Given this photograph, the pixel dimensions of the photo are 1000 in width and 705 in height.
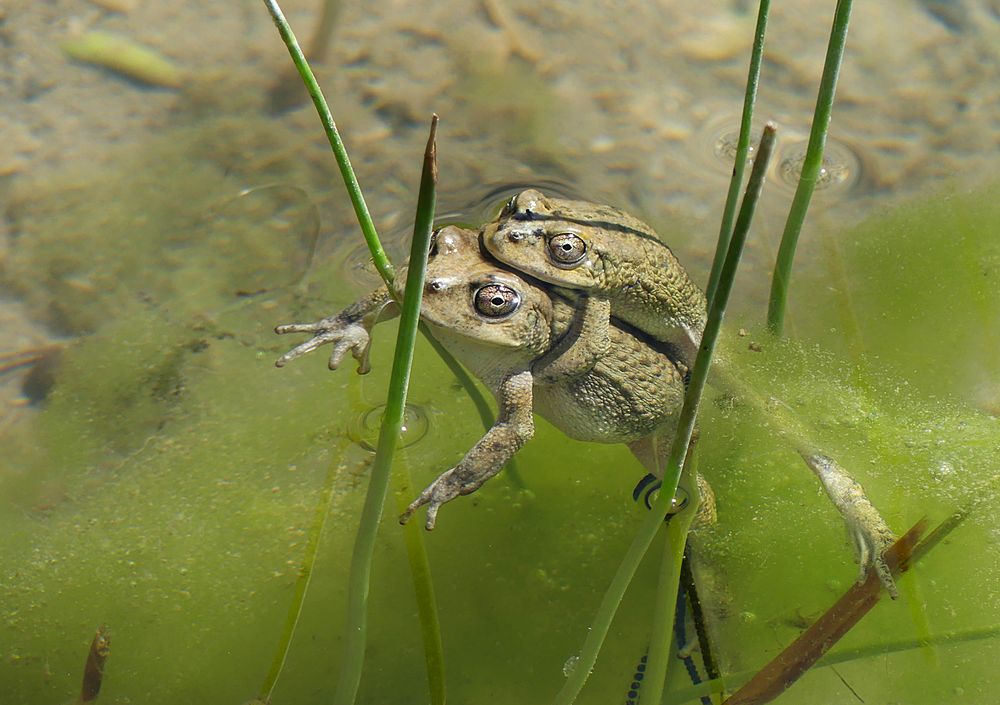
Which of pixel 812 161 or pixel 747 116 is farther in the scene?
pixel 812 161

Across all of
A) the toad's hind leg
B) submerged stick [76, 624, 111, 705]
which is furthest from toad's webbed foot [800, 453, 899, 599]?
submerged stick [76, 624, 111, 705]

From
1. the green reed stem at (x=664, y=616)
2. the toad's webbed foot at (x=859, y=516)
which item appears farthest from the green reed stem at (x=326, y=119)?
the toad's webbed foot at (x=859, y=516)

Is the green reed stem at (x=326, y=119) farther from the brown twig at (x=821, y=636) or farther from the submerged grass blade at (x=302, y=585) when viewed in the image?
the brown twig at (x=821, y=636)

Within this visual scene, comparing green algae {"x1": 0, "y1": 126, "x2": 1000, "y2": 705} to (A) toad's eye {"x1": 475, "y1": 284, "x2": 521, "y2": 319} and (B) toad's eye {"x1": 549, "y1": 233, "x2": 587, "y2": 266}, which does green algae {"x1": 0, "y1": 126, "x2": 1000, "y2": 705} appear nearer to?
(A) toad's eye {"x1": 475, "y1": 284, "x2": 521, "y2": 319}

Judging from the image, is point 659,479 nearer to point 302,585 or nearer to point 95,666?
point 302,585

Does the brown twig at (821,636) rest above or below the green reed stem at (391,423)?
below

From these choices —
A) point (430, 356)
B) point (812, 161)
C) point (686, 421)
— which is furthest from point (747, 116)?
point (430, 356)
